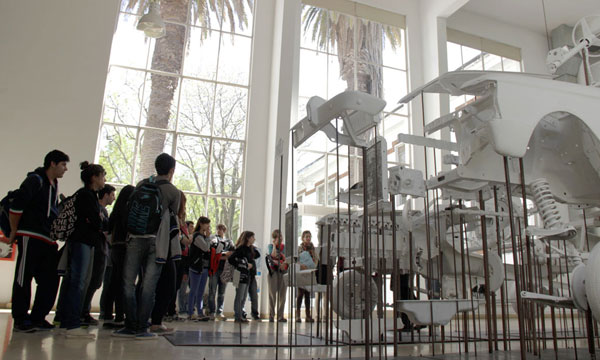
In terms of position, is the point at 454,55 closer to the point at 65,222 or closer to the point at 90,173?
the point at 90,173

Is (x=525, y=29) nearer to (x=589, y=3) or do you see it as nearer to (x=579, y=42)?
(x=589, y=3)

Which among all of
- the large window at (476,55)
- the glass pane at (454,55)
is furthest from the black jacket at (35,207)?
the glass pane at (454,55)

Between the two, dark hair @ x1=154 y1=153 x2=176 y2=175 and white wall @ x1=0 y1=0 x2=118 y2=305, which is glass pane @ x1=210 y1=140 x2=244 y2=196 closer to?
white wall @ x1=0 y1=0 x2=118 y2=305

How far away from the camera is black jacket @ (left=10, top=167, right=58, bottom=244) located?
416 centimetres

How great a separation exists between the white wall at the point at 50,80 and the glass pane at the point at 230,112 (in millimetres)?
2611

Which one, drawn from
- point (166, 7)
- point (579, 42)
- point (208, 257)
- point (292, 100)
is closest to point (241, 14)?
point (166, 7)

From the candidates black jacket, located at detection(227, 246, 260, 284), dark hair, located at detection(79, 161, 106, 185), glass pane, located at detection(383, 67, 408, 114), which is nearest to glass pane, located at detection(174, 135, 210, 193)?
black jacket, located at detection(227, 246, 260, 284)

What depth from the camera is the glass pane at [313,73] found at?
1230 centimetres

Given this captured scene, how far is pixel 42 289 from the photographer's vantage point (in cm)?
419

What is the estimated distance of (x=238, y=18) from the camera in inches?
467

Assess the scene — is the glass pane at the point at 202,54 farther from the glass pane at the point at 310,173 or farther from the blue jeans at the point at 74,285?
the blue jeans at the point at 74,285

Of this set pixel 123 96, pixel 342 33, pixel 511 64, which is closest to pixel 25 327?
pixel 123 96

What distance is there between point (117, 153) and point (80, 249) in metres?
6.67

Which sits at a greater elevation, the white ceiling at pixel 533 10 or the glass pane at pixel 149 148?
the white ceiling at pixel 533 10
